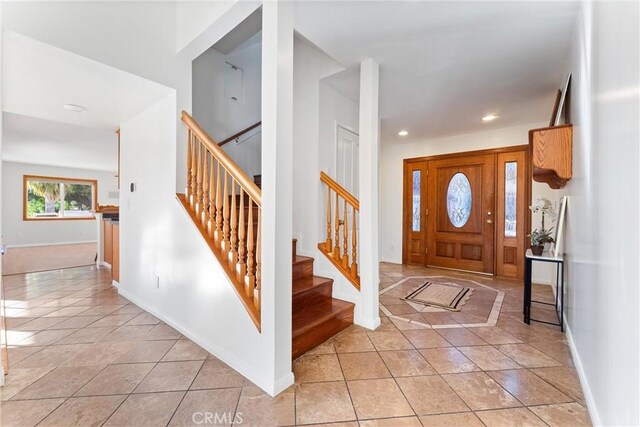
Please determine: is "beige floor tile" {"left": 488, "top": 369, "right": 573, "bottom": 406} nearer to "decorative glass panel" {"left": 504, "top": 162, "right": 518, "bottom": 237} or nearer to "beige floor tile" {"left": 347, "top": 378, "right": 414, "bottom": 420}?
"beige floor tile" {"left": 347, "top": 378, "right": 414, "bottom": 420}

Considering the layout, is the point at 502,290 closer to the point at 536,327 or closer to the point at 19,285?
the point at 536,327

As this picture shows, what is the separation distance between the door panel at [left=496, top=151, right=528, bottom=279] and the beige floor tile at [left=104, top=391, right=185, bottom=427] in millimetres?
4670

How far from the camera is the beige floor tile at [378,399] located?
1.39m

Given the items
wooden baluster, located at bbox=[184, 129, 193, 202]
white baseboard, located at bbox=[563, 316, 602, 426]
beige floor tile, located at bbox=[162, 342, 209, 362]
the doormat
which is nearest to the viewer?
white baseboard, located at bbox=[563, 316, 602, 426]

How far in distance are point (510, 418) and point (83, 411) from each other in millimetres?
2212

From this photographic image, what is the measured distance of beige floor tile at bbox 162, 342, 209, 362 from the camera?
6.19 feet

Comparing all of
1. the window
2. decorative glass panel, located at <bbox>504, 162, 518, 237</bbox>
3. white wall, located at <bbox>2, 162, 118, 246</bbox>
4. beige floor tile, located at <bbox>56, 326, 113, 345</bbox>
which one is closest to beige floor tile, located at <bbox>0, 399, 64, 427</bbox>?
beige floor tile, located at <bbox>56, 326, 113, 345</bbox>

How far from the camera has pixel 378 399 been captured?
1496mm

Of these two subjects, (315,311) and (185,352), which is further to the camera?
(315,311)

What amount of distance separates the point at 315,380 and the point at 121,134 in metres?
3.56

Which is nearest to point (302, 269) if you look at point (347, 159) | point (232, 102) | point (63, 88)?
point (347, 159)

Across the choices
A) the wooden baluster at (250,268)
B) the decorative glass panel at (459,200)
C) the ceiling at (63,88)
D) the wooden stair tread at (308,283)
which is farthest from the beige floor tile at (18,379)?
the decorative glass panel at (459,200)

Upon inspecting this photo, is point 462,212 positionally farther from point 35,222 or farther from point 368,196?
point 35,222

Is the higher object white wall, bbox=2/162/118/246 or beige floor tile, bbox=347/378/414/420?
white wall, bbox=2/162/118/246
